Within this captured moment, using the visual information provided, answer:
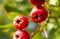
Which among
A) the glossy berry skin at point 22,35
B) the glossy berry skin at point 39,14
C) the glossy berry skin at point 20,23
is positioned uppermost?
the glossy berry skin at point 39,14

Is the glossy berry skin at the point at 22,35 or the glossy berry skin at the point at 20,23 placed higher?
the glossy berry skin at the point at 20,23

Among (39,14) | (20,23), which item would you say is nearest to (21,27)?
(20,23)

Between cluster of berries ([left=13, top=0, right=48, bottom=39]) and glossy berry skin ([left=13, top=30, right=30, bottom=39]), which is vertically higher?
cluster of berries ([left=13, top=0, right=48, bottom=39])

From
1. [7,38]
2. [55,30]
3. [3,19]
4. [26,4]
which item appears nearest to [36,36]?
[55,30]

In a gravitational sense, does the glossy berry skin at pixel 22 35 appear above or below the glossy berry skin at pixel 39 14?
below

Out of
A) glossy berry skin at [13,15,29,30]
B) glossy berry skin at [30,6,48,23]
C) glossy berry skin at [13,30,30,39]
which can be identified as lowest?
glossy berry skin at [13,30,30,39]

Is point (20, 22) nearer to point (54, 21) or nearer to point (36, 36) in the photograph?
point (36, 36)

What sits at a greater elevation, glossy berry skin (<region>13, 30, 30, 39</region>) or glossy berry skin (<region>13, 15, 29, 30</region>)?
glossy berry skin (<region>13, 15, 29, 30</region>)

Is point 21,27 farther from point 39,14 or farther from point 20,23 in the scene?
point 39,14

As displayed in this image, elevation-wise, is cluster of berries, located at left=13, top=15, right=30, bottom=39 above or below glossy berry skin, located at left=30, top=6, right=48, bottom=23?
below

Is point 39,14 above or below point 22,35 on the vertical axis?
above

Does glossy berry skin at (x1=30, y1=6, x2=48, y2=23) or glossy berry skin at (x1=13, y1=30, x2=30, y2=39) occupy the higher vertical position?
glossy berry skin at (x1=30, y1=6, x2=48, y2=23)
